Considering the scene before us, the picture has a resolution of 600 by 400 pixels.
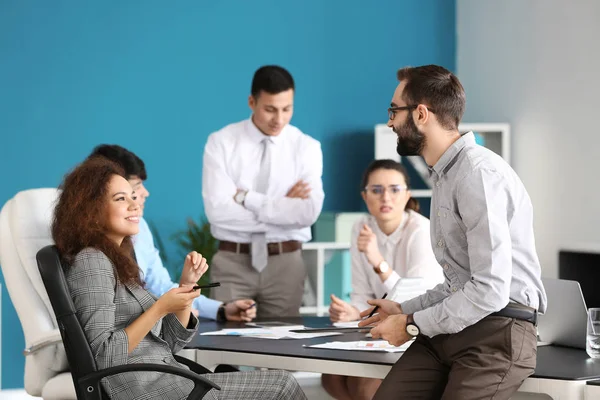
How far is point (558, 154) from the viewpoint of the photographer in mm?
5723

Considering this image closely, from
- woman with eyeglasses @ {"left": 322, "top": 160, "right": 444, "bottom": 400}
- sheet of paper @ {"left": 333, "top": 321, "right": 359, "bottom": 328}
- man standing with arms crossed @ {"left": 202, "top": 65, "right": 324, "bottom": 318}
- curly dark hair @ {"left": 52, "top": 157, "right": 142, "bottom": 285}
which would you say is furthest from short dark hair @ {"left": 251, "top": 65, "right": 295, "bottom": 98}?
curly dark hair @ {"left": 52, "top": 157, "right": 142, "bottom": 285}

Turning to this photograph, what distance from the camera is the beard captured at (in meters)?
2.64

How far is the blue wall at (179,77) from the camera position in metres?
5.59

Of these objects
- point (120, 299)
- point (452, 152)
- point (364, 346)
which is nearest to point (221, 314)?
point (364, 346)

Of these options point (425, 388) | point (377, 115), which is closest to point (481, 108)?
point (377, 115)

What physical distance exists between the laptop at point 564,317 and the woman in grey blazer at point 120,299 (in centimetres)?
89

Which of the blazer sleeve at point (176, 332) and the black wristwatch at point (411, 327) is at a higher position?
the black wristwatch at point (411, 327)

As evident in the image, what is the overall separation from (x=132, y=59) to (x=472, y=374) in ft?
13.2

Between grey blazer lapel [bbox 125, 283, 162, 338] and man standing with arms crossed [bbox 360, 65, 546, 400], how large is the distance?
693 mm

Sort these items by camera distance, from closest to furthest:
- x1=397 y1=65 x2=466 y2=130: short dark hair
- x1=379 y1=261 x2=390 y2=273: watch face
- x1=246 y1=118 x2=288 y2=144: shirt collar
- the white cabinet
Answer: x1=397 y1=65 x2=466 y2=130: short dark hair
x1=379 y1=261 x2=390 y2=273: watch face
x1=246 y1=118 x2=288 y2=144: shirt collar
the white cabinet

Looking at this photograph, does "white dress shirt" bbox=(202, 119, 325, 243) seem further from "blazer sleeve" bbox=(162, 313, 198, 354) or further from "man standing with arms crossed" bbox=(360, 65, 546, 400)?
"man standing with arms crossed" bbox=(360, 65, 546, 400)

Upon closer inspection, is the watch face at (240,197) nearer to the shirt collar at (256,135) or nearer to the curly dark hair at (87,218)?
the shirt collar at (256,135)

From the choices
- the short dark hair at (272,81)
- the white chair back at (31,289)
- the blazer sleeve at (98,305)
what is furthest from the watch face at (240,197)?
the blazer sleeve at (98,305)

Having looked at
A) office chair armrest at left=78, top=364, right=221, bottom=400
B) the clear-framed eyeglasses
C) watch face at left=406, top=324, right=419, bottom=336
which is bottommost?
office chair armrest at left=78, top=364, right=221, bottom=400
